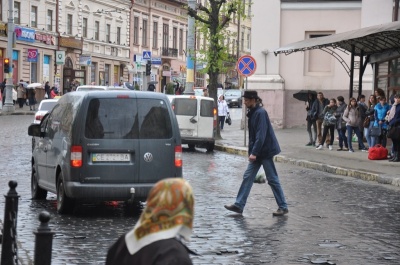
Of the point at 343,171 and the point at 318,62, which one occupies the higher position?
the point at 318,62

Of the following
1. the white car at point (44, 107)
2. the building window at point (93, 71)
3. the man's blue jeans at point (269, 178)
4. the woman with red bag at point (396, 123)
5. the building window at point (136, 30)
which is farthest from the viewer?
the building window at point (136, 30)

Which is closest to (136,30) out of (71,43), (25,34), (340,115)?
(71,43)

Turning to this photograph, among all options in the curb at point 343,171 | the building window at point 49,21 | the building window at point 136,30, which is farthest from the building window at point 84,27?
the curb at point 343,171

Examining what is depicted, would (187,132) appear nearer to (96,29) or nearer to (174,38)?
(96,29)

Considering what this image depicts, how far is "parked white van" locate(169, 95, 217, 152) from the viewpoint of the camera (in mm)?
27578

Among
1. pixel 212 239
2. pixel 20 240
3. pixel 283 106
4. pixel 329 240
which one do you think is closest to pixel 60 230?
pixel 20 240

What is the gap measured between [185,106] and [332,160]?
624 cm

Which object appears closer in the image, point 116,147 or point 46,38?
point 116,147

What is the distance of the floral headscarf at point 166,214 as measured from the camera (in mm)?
3645

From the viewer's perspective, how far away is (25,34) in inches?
2274

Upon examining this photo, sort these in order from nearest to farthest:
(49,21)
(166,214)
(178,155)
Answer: (166,214) → (178,155) → (49,21)

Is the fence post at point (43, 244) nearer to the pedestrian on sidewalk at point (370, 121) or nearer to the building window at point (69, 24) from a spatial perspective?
the pedestrian on sidewalk at point (370, 121)

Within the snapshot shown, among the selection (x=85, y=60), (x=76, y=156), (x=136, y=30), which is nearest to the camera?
(x=76, y=156)

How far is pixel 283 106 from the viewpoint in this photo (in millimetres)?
38000
